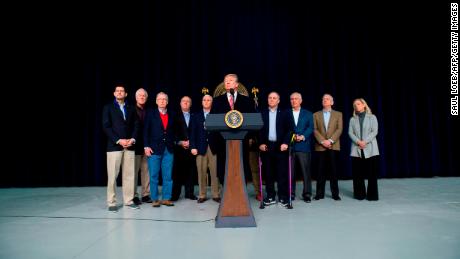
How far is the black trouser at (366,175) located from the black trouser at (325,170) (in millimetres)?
236

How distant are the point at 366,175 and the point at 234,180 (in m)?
1.88

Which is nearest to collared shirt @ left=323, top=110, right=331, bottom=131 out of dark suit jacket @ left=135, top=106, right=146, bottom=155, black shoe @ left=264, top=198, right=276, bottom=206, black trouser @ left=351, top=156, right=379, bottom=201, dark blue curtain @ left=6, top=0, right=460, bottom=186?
black trouser @ left=351, top=156, right=379, bottom=201

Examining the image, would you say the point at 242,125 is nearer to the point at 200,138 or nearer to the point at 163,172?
the point at 200,138

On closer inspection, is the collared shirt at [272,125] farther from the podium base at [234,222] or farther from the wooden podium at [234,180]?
the podium base at [234,222]

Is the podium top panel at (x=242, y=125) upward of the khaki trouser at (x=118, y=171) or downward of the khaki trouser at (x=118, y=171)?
upward

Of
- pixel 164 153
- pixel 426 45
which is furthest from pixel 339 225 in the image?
pixel 426 45

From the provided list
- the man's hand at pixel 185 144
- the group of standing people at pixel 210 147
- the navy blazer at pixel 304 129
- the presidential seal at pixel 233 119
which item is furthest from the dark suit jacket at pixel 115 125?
the navy blazer at pixel 304 129

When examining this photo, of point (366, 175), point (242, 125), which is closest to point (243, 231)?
point (242, 125)

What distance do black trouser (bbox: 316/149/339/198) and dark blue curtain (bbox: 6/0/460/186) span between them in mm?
1808

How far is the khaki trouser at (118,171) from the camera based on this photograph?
9.82 feet

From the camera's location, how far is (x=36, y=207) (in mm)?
3283

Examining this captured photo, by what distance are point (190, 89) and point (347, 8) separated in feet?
10.7

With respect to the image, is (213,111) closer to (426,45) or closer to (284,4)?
(284,4)

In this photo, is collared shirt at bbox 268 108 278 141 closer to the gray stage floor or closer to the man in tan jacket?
the man in tan jacket
